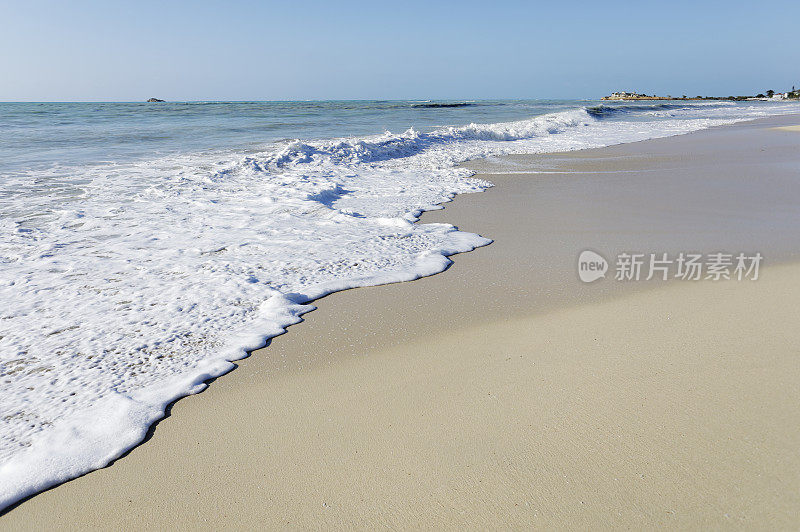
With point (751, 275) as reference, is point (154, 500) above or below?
below

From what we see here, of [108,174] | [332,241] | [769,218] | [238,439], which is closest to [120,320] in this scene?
[238,439]

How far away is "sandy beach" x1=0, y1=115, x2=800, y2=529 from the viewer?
5.61ft

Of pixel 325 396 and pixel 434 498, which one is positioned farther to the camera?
pixel 325 396

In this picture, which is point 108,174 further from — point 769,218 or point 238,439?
point 769,218

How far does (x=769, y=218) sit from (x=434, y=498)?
17.3 ft

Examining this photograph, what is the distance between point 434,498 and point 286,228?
412 cm

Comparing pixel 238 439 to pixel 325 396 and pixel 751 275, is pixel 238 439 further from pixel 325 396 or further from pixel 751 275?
pixel 751 275

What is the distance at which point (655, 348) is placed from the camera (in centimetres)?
→ 270

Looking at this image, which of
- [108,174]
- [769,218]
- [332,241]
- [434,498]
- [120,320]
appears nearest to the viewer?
[434,498]

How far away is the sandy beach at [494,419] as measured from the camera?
171cm

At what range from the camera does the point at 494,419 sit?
2139mm

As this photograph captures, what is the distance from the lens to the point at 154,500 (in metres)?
1.79

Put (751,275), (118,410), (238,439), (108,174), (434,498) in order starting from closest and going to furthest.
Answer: (434,498)
(238,439)
(118,410)
(751,275)
(108,174)

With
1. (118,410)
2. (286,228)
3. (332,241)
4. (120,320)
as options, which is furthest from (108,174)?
(118,410)
